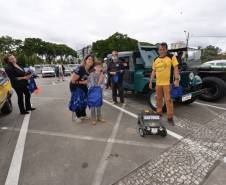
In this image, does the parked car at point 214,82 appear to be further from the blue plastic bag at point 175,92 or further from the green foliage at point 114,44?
the green foliage at point 114,44

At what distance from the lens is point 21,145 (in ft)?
12.0

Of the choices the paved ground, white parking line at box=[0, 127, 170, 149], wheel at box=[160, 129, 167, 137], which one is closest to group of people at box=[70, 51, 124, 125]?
the paved ground

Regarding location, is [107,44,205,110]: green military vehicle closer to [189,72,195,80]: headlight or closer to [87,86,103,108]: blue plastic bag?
[189,72,195,80]: headlight

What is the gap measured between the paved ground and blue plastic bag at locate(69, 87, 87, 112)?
1.43ft

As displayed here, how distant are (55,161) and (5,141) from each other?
1498mm

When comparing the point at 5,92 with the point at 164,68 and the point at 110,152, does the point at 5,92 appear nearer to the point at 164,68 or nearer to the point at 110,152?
the point at 110,152

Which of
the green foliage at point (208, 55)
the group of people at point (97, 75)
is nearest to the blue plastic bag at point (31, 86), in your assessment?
the group of people at point (97, 75)

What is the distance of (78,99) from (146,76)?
2.47 meters

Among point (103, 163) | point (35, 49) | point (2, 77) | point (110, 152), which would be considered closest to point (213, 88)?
point (110, 152)

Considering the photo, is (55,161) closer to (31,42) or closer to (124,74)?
(124,74)

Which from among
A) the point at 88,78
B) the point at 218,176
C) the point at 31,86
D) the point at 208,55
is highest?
the point at 208,55

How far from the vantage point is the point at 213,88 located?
6.67 meters

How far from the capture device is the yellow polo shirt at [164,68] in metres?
4.27

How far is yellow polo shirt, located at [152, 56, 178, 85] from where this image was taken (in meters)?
4.27
